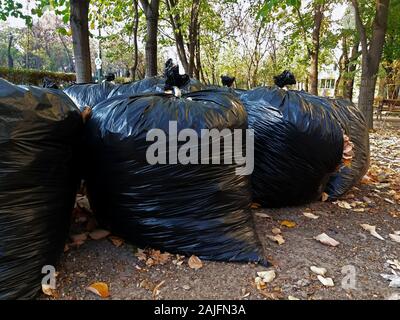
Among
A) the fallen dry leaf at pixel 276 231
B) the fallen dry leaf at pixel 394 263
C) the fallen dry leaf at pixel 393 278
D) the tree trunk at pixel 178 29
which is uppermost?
the tree trunk at pixel 178 29

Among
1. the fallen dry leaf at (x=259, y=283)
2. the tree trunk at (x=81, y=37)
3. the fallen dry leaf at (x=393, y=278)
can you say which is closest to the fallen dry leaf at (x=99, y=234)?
the fallen dry leaf at (x=259, y=283)

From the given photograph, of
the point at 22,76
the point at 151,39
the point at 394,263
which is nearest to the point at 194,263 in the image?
the point at 394,263

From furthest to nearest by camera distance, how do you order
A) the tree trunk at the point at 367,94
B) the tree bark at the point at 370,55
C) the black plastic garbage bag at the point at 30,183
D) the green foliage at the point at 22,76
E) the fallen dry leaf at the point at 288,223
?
the green foliage at the point at 22,76, the tree trunk at the point at 367,94, the tree bark at the point at 370,55, the fallen dry leaf at the point at 288,223, the black plastic garbage bag at the point at 30,183

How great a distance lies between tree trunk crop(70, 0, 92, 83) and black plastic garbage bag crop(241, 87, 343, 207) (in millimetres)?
2056

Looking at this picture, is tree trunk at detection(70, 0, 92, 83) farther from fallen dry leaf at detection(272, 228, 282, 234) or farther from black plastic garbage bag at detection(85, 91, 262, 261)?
fallen dry leaf at detection(272, 228, 282, 234)

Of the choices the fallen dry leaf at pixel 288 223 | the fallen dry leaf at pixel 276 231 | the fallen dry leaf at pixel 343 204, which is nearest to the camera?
the fallen dry leaf at pixel 276 231

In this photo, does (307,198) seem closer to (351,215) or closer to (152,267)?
(351,215)

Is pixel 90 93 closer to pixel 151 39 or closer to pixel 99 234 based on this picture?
pixel 99 234

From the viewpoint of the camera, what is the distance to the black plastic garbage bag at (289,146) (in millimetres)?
2080

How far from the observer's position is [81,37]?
3.24 meters

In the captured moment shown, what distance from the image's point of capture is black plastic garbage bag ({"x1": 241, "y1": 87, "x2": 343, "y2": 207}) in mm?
2080

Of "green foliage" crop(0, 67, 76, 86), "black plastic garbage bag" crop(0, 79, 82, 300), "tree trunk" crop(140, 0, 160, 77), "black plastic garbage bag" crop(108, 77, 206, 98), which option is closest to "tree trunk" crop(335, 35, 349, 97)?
"tree trunk" crop(140, 0, 160, 77)

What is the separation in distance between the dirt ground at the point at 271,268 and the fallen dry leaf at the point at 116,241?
0.7 inches

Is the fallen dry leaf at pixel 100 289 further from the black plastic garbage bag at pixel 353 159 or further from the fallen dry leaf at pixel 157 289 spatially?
the black plastic garbage bag at pixel 353 159
